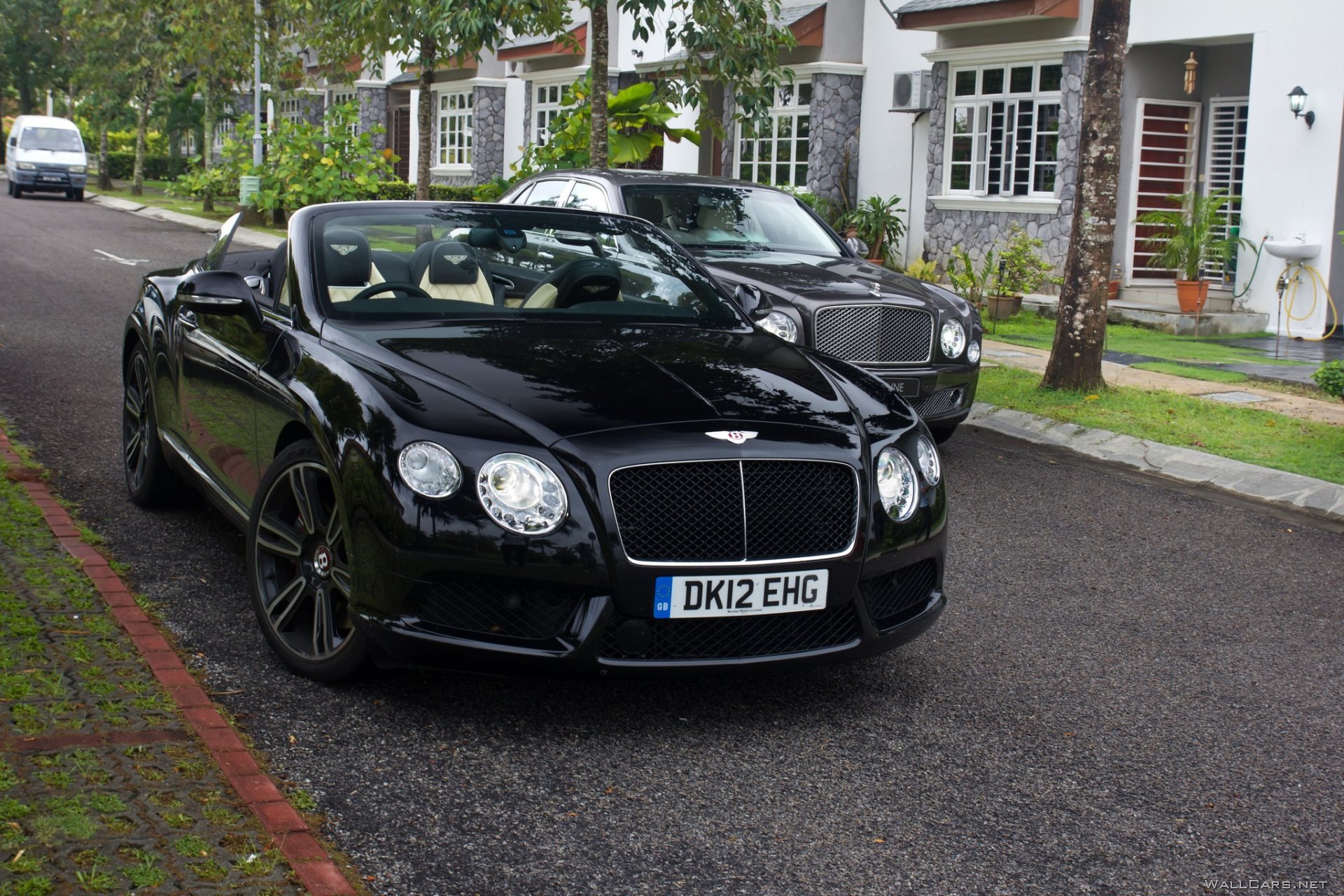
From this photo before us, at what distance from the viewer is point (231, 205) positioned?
1585 inches

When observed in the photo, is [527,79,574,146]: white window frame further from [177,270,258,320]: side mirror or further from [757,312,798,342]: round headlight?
[177,270,258,320]: side mirror

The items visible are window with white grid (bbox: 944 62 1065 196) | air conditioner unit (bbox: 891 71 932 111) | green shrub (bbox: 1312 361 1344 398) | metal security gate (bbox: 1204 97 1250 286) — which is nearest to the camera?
green shrub (bbox: 1312 361 1344 398)

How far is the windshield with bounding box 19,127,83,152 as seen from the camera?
4144cm

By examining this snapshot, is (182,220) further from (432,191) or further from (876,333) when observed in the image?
(876,333)

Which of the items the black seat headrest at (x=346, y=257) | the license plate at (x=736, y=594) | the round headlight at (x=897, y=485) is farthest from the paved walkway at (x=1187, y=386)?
the black seat headrest at (x=346, y=257)

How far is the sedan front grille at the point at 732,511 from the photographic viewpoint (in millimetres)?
4262

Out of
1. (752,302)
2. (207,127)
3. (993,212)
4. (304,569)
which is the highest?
(207,127)

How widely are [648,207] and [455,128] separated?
28.3 metres

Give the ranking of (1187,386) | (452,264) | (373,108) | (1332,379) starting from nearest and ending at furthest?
1. (452,264)
2. (1332,379)
3. (1187,386)
4. (373,108)

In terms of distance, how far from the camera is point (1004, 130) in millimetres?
21547

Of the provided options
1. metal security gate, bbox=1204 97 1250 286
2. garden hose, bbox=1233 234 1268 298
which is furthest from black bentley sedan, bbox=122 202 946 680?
metal security gate, bbox=1204 97 1250 286

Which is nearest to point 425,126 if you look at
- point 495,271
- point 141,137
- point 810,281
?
point 810,281

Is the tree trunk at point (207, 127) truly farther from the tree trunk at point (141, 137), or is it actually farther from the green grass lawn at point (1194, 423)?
the green grass lawn at point (1194, 423)

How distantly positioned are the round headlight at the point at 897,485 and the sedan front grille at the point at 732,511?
7.0 inches
